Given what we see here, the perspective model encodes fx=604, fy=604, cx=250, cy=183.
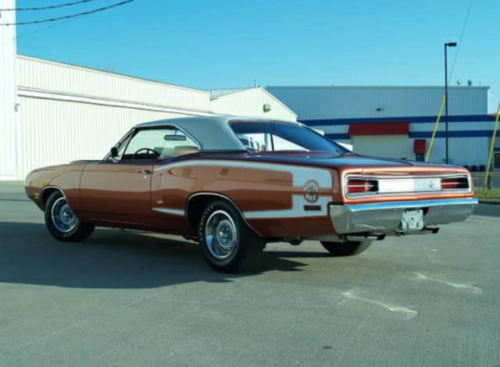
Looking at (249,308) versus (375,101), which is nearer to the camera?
(249,308)

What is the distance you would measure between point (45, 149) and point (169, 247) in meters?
22.0

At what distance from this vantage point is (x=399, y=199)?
5703 mm

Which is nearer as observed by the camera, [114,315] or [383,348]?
[383,348]

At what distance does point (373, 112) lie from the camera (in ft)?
192

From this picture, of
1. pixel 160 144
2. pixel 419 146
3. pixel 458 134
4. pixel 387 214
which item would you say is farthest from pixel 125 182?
pixel 458 134

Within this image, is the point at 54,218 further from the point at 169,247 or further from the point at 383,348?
the point at 383,348

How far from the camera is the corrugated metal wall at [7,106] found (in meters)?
26.4

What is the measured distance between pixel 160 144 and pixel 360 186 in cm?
285

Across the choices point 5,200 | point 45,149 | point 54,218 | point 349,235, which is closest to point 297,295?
point 349,235

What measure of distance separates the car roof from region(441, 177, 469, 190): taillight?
2113 millimetres

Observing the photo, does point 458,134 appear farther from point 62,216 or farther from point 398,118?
point 62,216

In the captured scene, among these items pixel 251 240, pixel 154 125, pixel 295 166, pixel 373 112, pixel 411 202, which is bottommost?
pixel 251 240

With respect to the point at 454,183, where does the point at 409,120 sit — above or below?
above

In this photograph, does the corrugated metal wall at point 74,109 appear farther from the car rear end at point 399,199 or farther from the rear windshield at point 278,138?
the car rear end at point 399,199
